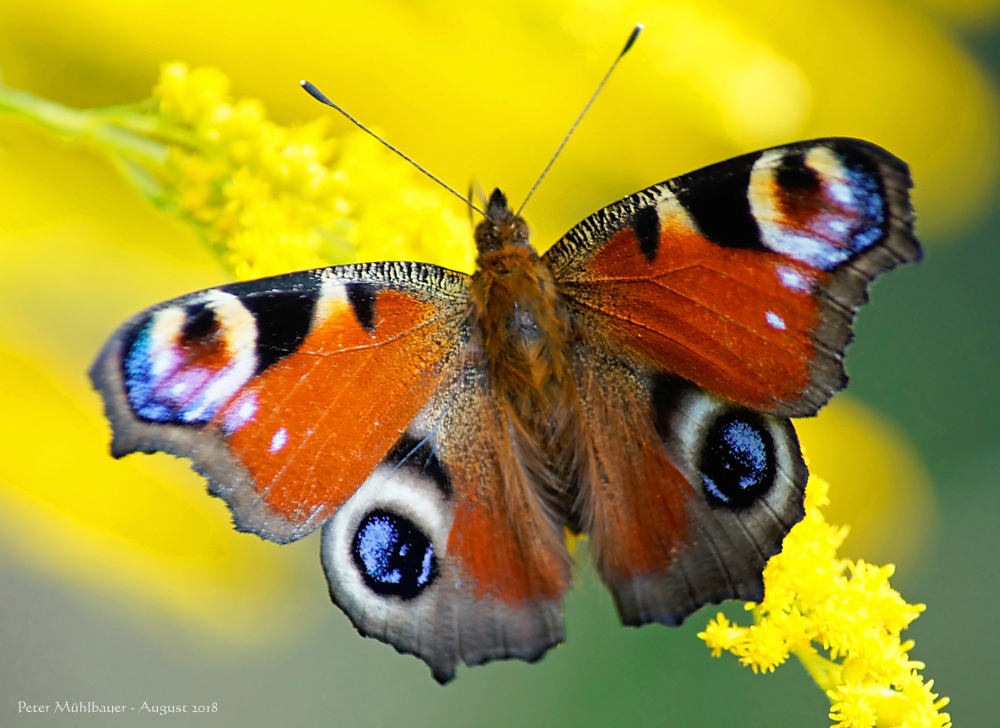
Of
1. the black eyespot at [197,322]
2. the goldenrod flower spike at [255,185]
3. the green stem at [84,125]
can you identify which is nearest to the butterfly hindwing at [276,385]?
the black eyespot at [197,322]

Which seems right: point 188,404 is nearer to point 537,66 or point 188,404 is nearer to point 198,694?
point 537,66

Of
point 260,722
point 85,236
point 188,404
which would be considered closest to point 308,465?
point 188,404

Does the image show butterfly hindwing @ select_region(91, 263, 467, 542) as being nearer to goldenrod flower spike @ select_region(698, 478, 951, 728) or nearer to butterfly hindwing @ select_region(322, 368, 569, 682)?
butterfly hindwing @ select_region(322, 368, 569, 682)

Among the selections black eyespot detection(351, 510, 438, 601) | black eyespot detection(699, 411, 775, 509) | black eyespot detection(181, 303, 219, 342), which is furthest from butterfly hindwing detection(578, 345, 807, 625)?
black eyespot detection(181, 303, 219, 342)

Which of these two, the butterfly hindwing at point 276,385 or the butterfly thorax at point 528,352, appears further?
the butterfly thorax at point 528,352

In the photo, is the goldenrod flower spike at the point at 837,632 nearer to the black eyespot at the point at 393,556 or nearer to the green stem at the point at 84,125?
the black eyespot at the point at 393,556

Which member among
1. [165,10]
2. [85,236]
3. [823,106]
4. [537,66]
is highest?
[823,106]
